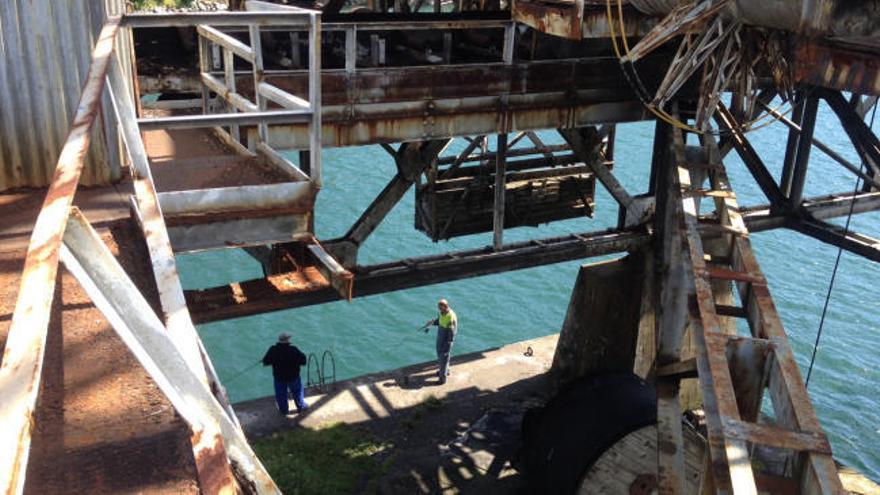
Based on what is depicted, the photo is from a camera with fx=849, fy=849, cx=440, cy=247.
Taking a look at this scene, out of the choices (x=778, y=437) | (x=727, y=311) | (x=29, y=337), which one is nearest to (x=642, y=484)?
(x=727, y=311)

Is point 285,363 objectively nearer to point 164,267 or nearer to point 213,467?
point 164,267

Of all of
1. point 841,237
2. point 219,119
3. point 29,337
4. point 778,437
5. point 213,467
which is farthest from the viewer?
point 841,237

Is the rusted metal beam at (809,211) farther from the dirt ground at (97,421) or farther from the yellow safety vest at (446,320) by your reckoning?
the dirt ground at (97,421)

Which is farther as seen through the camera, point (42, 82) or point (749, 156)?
point (749, 156)

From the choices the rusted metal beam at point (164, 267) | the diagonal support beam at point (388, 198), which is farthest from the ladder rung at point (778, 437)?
the diagonal support beam at point (388, 198)

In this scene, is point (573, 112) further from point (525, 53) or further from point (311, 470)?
point (311, 470)

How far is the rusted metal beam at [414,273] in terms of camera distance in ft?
27.1

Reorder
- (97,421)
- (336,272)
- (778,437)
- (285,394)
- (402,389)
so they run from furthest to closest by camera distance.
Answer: (402,389) < (285,394) < (336,272) < (778,437) < (97,421)

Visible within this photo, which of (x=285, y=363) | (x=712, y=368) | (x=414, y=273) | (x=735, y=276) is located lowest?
(x=285, y=363)

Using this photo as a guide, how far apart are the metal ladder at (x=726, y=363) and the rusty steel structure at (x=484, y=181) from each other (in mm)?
21

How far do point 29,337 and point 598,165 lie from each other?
34.7 feet

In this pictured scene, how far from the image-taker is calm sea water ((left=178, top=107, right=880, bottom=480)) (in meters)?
20.4

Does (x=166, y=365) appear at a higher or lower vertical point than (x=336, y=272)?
higher

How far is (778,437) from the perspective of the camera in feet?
17.0
